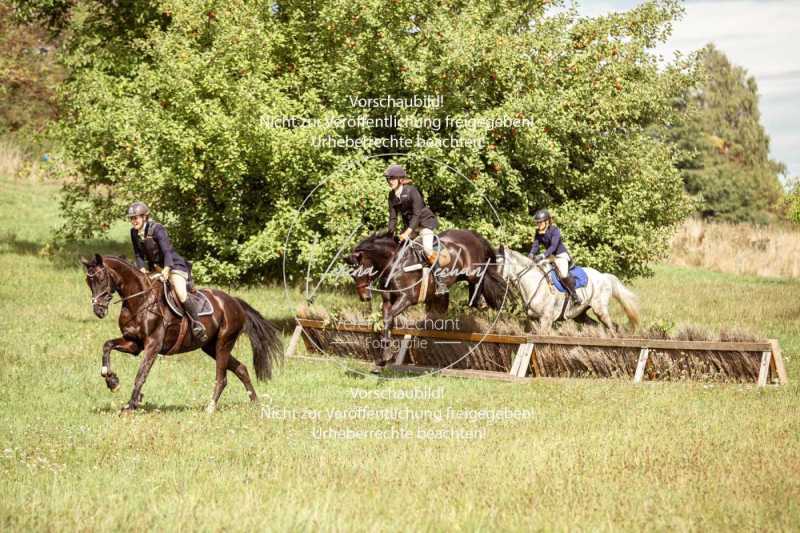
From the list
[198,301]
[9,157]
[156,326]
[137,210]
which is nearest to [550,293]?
[198,301]

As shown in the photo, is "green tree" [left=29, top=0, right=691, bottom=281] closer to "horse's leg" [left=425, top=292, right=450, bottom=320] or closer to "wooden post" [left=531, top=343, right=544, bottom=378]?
"horse's leg" [left=425, top=292, right=450, bottom=320]

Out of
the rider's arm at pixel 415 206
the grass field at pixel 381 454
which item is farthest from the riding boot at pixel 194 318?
the rider's arm at pixel 415 206

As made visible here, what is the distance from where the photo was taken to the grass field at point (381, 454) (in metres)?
9.18

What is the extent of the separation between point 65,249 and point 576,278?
26.4 metres

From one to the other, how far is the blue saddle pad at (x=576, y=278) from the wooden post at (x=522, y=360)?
6.33ft

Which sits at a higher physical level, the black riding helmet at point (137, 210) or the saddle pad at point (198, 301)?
the black riding helmet at point (137, 210)

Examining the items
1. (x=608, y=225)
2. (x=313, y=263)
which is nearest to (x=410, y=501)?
(x=313, y=263)

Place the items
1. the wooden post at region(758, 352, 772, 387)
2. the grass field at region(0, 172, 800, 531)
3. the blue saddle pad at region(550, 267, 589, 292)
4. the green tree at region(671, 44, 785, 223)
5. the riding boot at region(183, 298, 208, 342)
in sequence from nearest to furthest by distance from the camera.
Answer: the grass field at region(0, 172, 800, 531), the riding boot at region(183, 298, 208, 342), the wooden post at region(758, 352, 772, 387), the blue saddle pad at region(550, 267, 589, 292), the green tree at region(671, 44, 785, 223)

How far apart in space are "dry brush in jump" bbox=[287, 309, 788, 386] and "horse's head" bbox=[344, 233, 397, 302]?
1.83 m

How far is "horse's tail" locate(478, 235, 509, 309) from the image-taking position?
1878cm

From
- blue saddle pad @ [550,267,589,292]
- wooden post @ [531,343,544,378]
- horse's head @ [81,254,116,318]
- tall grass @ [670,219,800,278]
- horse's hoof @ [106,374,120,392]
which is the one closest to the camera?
horse's head @ [81,254,116,318]

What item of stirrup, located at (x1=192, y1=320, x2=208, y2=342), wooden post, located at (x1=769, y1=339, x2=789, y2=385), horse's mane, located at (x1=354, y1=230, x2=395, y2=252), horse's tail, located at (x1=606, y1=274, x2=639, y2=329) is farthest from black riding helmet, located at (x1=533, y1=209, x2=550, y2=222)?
stirrup, located at (x1=192, y1=320, x2=208, y2=342)

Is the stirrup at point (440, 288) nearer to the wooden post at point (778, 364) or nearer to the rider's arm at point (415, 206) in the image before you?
the rider's arm at point (415, 206)

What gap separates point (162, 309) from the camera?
13.6m
